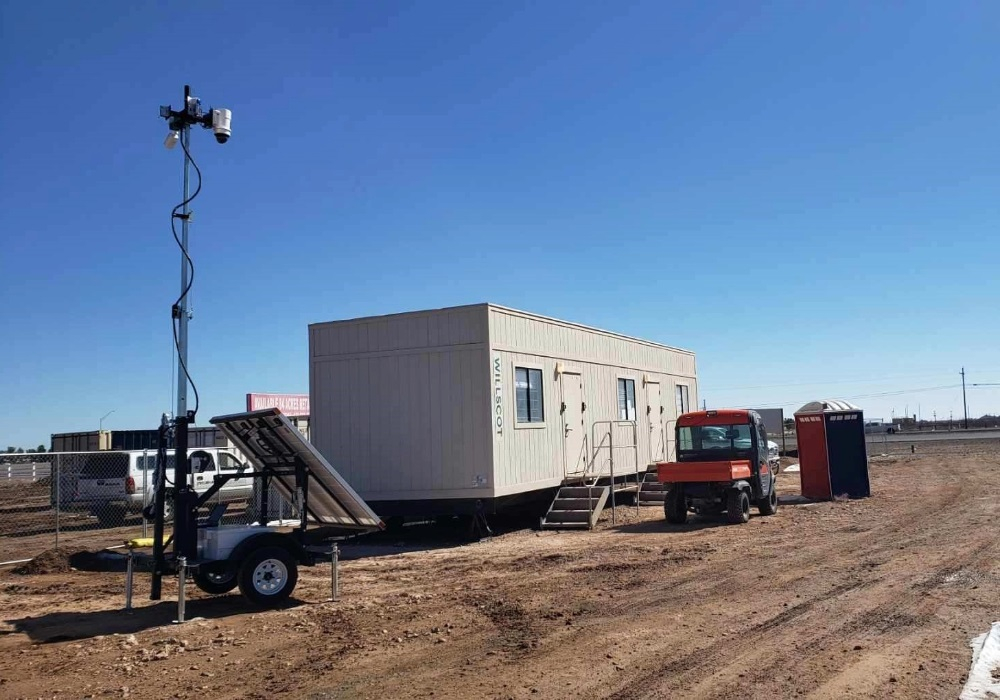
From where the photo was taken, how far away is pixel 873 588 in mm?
9492

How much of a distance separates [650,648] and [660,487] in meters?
13.5

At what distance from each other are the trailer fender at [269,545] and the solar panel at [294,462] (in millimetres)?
677

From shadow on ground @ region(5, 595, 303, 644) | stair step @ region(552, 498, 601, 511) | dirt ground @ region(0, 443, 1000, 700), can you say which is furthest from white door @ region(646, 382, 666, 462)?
shadow on ground @ region(5, 595, 303, 644)

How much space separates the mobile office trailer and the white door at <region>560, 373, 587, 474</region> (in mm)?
43

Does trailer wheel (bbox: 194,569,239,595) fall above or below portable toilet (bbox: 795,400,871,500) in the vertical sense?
below

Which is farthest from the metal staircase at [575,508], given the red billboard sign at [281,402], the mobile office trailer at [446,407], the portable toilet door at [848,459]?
the red billboard sign at [281,402]

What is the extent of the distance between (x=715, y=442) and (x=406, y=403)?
6.56m

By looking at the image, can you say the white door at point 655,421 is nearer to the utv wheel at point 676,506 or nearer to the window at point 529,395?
the utv wheel at point 676,506

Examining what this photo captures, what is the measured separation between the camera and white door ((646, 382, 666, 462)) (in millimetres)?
22044

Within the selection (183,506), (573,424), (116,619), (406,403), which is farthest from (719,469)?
(116,619)

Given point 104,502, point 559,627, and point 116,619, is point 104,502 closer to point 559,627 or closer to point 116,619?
point 116,619

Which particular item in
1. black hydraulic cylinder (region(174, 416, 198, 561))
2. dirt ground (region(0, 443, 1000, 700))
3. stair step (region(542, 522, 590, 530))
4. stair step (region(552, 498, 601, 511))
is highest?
black hydraulic cylinder (region(174, 416, 198, 561))

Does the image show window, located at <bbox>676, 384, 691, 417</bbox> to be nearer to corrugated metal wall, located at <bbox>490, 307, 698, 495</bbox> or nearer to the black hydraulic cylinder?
corrugated metal wall, located at <bbox>490, 307, 698, 495</bbox>

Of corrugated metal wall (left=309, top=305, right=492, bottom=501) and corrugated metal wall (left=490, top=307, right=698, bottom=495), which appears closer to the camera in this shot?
corrugated metal wall (left=309, top=305, right=492, bottom=501)
